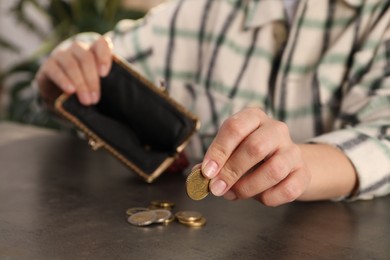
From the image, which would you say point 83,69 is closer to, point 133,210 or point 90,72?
point 90,72

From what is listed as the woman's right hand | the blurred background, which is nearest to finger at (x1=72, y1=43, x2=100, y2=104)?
the woman's right hand

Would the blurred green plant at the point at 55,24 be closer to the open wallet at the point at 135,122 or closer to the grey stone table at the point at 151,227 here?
the open wallet at the point at 135,122

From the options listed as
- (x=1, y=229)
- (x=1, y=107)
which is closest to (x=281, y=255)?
(x=1, y=229)

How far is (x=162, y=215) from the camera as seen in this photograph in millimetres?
807

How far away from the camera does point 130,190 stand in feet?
3.15

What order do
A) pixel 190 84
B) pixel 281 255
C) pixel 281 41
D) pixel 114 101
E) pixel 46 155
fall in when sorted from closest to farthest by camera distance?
1. pixel 281 255
2. pixel 114 101
3. pixel 46 155
4. pixel 281 41
5. pixel 190 84

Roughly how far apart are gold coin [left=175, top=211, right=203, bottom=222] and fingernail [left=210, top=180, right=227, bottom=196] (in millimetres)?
67

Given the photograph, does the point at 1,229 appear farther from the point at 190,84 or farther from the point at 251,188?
the point at 190,84

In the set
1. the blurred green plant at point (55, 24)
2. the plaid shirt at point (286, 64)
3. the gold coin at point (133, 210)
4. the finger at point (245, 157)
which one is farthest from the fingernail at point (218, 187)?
the blurred green plant at point (55, 24)

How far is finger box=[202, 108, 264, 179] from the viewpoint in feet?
2.39

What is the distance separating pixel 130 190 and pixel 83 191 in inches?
2.6

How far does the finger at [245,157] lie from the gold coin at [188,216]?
0.22ft

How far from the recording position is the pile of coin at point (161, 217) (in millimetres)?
787

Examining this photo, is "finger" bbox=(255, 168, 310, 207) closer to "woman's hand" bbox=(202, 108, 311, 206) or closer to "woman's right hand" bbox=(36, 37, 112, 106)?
"woman's hand" bbox=(202, 108, 311, 206)
